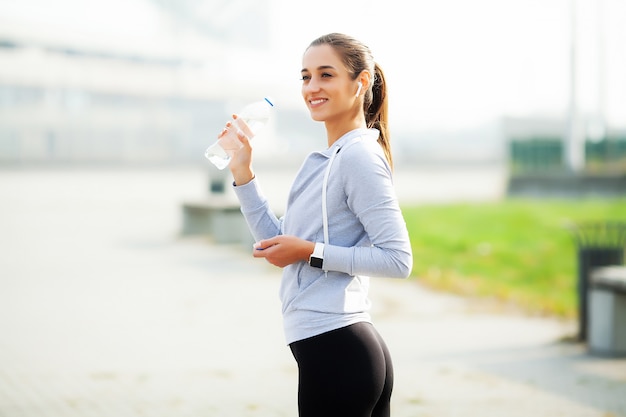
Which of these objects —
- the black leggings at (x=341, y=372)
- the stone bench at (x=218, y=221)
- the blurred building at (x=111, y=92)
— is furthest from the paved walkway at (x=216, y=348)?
the blurred building at (x=111, y=92)

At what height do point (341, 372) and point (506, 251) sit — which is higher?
point (341, 372)

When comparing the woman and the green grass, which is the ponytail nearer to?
the woman

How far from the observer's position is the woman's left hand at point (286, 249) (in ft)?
7.70

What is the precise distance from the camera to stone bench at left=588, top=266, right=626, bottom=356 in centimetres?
723

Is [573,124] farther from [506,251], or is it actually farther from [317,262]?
[317,262]

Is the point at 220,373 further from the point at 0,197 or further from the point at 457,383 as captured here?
the point at 0,197

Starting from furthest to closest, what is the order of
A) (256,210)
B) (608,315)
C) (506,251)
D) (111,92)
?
1. (111,92)
2. (506,251)
3. (608,315)
4. (256,210)

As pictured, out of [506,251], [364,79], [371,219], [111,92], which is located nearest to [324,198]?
[371,219]

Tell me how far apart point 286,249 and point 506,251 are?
12747 mm

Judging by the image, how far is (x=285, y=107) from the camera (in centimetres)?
9012

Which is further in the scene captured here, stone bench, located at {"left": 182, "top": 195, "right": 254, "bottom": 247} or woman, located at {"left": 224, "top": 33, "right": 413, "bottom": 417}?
stone bench, located at {"left": 182, "top": 195, "right": 254, "bottom": 247}

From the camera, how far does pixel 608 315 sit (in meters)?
7.25

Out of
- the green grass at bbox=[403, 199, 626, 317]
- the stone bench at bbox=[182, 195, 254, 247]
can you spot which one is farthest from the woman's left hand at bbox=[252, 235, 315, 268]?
the stone bench at bbox=[182, 195, 254, 247]

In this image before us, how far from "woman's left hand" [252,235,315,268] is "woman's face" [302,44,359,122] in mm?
374
